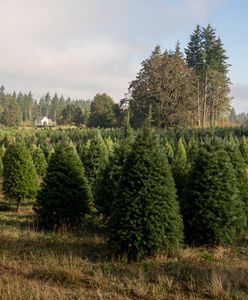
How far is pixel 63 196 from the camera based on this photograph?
13125 millimetres

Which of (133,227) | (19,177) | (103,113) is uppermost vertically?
(103,113)

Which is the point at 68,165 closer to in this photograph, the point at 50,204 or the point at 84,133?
the point at 50,204

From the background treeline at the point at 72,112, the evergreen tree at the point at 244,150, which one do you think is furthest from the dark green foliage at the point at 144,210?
the background treeline at the point at 72,112

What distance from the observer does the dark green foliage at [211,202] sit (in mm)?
10586

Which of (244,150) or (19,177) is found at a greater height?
(244,150)

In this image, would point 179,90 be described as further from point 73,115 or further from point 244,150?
point 73,115

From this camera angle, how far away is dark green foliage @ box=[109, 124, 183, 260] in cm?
898

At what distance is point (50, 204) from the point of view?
13109mm

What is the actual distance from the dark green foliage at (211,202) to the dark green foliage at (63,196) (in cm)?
386

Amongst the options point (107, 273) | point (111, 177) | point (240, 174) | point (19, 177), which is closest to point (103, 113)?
point (19, 177)

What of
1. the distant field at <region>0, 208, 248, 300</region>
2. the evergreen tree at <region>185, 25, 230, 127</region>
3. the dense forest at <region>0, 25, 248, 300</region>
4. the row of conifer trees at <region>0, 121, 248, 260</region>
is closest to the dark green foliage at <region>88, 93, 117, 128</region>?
the evergreen tree at <region>185, 25, 230, 127</region>

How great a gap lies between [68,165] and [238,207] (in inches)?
225

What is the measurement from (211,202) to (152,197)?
7.15 ft

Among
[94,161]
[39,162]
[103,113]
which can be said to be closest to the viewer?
[94,161]
